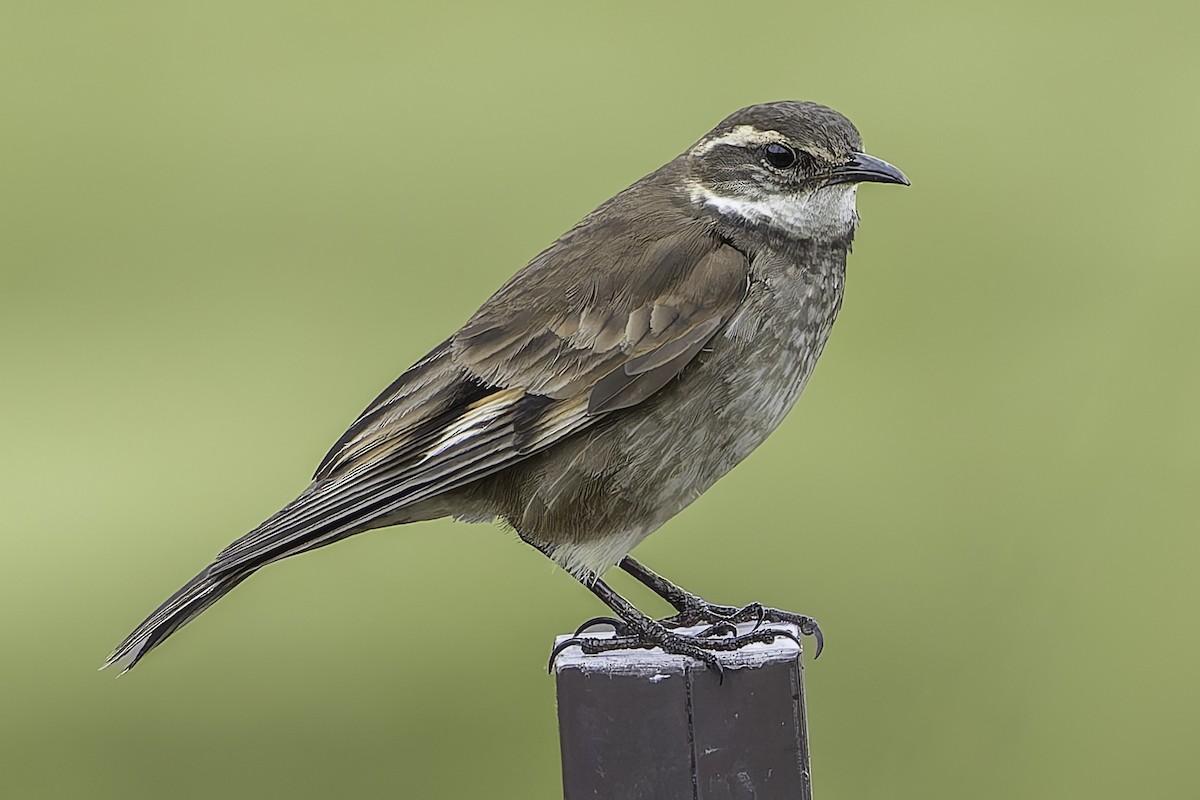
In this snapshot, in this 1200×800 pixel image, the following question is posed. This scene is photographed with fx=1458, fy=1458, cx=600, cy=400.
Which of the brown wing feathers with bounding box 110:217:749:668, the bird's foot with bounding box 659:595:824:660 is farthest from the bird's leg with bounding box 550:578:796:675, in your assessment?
the brown wing feathers with bounding box 110:217:749:668

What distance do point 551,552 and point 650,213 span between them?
1031 mm

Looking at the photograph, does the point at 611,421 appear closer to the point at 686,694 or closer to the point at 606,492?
the point at 606,492

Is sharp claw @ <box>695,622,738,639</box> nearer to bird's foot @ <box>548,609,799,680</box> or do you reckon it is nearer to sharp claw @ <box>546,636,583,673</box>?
bird's foot @ <box>548,609,799,680</box>

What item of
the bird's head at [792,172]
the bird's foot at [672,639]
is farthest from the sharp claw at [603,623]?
the bird's head at [792,172]

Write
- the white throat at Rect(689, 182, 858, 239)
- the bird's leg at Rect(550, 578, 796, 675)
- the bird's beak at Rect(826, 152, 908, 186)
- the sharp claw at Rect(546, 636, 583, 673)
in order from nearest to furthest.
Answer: the bird's leg at Rect(550, 578, 796, 675) < the sharp claw at Rect(546, 636, 583, 673) < the bird's beak at Rect(826, 152, 908, 186) < the white throat at Rect(689, 182, 858, 239)

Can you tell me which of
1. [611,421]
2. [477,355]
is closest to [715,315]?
[611,421]

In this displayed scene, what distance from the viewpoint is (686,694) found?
3230 mm

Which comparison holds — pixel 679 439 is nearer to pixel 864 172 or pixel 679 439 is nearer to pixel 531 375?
pixel 531 375

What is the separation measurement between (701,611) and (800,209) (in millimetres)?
1223

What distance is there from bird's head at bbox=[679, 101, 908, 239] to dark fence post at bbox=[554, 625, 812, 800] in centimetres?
145

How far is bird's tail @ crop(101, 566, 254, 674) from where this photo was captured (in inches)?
146

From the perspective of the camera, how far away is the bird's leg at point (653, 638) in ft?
11.4

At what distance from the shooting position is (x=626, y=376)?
397 centimetres

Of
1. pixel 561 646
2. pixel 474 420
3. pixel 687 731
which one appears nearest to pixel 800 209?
pixel 474 420
